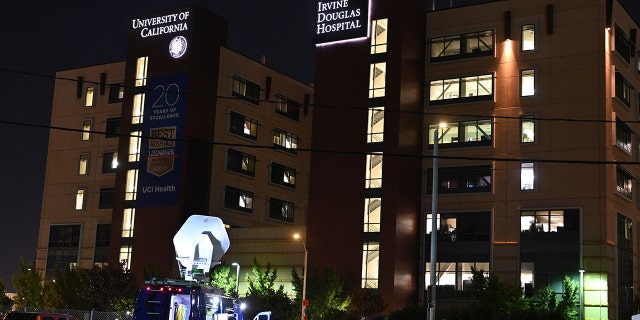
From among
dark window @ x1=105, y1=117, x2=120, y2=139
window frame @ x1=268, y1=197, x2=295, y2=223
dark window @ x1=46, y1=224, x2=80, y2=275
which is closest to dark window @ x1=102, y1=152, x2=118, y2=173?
dark window @ x1=105, y1=117, x2=120, y2=139

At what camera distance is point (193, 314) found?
30.5 meters

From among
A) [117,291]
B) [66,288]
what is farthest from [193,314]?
[66,288]

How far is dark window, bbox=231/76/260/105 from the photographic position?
84.2 meters

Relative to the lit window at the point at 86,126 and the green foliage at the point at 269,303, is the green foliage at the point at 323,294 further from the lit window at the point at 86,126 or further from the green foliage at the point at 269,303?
the lit window at the point at 86,126

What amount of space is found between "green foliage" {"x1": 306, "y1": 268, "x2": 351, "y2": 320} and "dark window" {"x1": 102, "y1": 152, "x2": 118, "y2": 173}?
93.9 ft

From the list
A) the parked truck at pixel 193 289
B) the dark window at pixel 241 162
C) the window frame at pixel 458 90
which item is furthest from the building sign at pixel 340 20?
the parked truck at pixel 193 289

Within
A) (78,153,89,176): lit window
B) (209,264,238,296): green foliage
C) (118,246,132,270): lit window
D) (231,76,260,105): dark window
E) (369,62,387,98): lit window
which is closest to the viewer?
(209,264,238,296): green foliage

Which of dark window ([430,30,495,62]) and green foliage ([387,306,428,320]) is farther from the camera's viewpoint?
dark window ([430,30,495,62])

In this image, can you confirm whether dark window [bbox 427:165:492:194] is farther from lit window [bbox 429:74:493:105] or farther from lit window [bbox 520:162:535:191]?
lit window [bbox 429:74:493:105]

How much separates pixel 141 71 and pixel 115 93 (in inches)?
307

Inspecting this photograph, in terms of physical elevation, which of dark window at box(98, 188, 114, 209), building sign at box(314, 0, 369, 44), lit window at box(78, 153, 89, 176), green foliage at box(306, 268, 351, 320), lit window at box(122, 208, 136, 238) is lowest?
green foliage at box(306, 268, 351, 320)

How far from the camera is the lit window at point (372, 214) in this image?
70.5 m

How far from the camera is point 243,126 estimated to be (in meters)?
85.8

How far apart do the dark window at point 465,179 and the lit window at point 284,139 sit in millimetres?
21896
